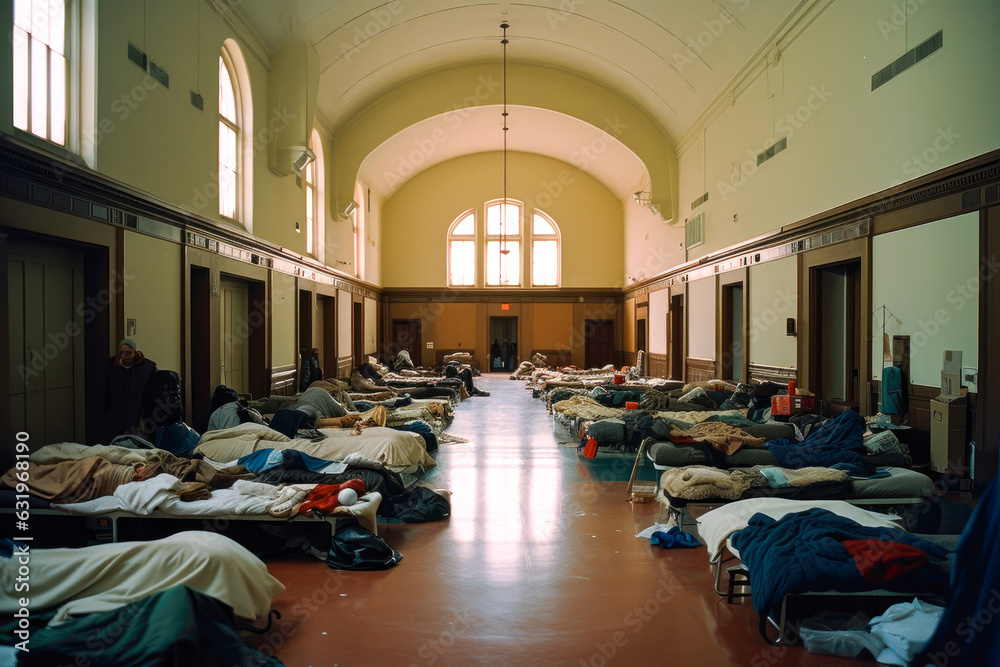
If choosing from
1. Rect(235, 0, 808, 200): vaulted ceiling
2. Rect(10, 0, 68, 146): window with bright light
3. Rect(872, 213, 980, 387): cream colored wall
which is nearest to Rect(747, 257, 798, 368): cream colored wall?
Rect(872, 213, 980, 387): cream colored wall

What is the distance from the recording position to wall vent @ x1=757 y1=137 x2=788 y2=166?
35.2 feet

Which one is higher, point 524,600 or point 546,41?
point 546,41

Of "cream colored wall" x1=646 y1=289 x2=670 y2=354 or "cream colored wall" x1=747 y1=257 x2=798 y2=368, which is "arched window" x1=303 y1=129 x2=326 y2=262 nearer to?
"cream colored wall" x1=646 y1=289 x2=670 y2=354

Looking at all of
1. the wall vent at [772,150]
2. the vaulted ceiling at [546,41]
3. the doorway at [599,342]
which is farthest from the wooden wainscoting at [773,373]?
the doorway at [599,342]

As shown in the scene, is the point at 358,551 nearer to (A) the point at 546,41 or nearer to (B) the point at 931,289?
(B) the point at 931,289

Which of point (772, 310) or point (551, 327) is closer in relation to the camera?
point (772, 310)

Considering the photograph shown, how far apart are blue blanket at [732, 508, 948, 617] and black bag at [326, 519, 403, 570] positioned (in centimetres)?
238

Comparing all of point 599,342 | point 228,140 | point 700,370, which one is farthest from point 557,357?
point 228,140

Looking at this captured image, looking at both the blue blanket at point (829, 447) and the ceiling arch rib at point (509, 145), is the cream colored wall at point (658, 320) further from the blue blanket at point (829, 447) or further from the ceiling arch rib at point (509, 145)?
the blue blanket at point (829, 447)

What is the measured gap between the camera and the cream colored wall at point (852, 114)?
6418 mm

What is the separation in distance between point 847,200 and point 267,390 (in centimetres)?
938

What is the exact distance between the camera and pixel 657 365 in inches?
734

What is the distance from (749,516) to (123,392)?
5.93 meters

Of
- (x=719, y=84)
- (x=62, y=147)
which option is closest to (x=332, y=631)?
(x=62, y=147)
